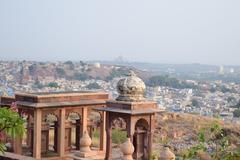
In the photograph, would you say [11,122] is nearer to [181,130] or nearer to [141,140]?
[141,140]

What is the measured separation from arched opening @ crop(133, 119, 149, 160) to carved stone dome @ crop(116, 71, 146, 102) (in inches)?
25.2

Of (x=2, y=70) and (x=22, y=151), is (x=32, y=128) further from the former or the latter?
(x=2, y=70)

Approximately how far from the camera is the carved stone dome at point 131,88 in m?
11.9

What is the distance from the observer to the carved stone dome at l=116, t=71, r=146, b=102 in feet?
39.1

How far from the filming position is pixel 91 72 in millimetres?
100750

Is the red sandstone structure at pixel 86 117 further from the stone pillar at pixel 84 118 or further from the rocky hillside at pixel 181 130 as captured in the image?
the rocky hillside at pixel 181 130

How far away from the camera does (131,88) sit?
11.9m

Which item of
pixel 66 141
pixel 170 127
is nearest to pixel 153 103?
pixel 66 141

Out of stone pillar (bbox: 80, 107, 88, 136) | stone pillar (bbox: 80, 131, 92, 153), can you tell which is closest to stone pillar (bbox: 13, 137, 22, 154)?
stone pillar (bbox: 80, 107, 88, 136)

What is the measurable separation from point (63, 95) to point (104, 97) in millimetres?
1534

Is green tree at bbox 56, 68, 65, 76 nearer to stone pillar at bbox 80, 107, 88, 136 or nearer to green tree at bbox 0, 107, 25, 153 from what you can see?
stone pillar at bbox 80, 107, 88, 136

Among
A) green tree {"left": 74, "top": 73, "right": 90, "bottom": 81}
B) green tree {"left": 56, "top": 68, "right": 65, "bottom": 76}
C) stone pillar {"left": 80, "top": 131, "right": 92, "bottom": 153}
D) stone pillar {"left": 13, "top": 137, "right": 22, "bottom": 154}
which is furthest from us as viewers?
green tree {"left": 56, "top": 68, "right": 65, "bottom": 76}

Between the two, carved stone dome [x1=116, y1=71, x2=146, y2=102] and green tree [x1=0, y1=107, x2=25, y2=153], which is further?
carved stone dome [x1=116, y1=71, x2=146, y2=102]

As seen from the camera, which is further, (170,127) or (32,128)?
(170,127)
